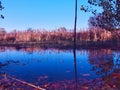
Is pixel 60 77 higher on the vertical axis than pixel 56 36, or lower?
lower

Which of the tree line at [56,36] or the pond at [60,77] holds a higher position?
the tree line at [56,36]

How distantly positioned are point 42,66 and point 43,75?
280cm

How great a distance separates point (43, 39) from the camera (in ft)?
116

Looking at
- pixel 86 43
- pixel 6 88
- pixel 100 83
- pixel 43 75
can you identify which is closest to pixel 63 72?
pixel 43 75

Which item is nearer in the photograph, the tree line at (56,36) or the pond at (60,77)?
the pond at (60,77)

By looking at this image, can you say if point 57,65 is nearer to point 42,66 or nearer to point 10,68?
point 42,66

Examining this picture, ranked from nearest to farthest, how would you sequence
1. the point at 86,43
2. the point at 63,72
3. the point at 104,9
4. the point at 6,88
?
1. the point at 6,88
2. the point at 63,72
3. the point at 104,9
4. the point at 86,43

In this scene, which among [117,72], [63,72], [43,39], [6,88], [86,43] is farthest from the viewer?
[43,39]

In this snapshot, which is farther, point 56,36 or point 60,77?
point 56,36

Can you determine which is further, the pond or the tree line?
the tree line

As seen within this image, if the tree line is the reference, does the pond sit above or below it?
below

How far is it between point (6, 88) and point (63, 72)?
3.98 meters

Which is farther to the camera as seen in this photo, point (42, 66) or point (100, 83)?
point (42, 66)

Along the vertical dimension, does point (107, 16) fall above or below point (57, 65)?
above
